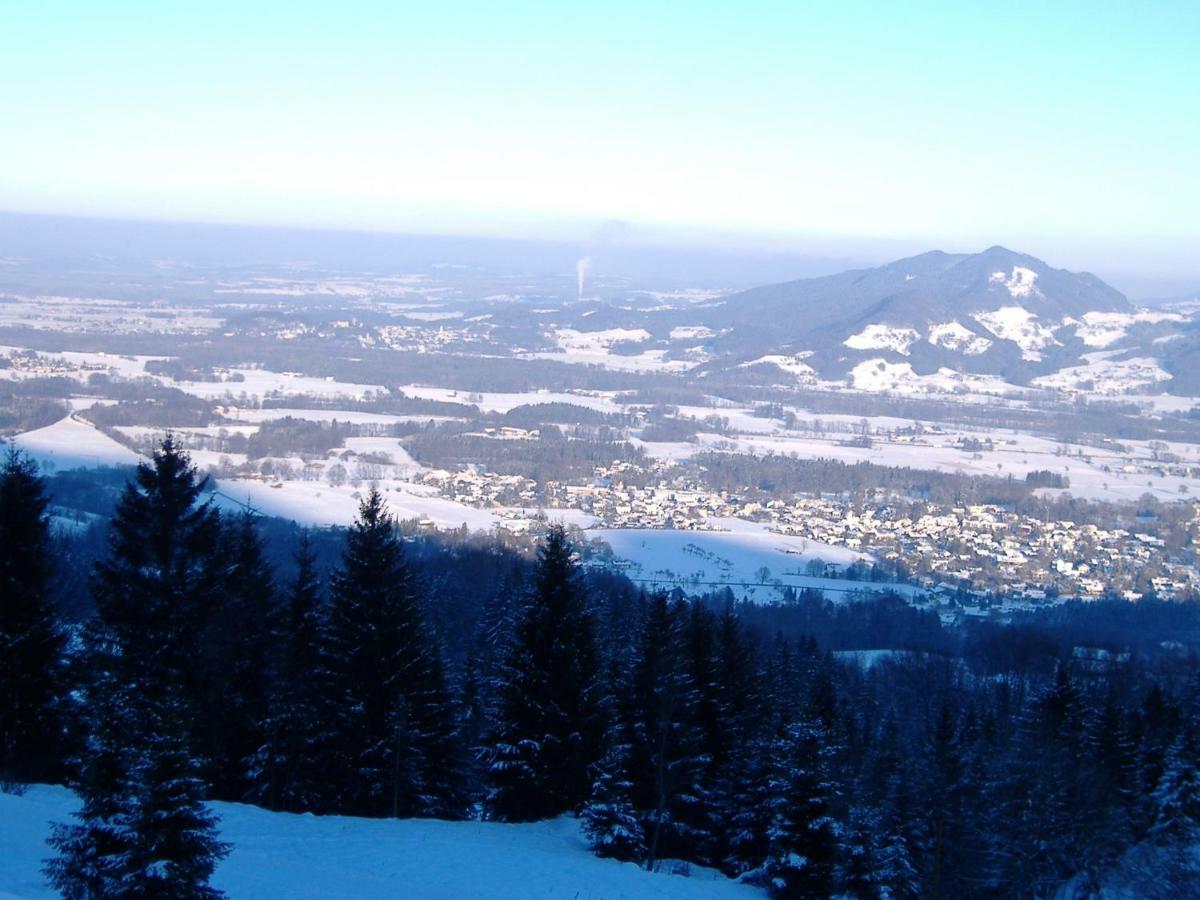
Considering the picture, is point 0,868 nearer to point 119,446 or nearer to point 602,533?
point 602,533

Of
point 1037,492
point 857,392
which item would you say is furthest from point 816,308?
point 1037,492

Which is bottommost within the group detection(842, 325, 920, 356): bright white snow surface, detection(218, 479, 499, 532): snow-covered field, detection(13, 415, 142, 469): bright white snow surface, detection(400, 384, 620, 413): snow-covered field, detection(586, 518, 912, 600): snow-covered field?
detection(586, 518, 912, 600): snow-covered field

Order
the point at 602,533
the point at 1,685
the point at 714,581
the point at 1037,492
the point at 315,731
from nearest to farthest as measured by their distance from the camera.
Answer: the point at 1,685 < the point at 315,731 < the point at 714,581 < the point at 602,533 < the point at 1037,492

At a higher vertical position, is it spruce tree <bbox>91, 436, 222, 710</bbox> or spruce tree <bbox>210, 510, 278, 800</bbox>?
spruce tree <bbox>91, 436, 222, 710</bbox>

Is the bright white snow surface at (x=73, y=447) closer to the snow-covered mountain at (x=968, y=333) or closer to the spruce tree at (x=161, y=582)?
the spruce tree at (x=161, y=582)

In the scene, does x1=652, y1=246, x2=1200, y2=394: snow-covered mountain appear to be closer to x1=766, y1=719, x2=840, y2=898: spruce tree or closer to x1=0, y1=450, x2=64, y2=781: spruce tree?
x1=766, y1=719, x2=840, y2=898: spruce tree

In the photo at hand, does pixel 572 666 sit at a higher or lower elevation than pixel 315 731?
higher

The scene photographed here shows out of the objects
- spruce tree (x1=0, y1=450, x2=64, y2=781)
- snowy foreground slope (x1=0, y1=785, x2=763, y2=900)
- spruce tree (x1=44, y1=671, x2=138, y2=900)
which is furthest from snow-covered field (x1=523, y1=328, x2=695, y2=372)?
spruce tree (x1=44, y1=671, x2=138, y2=900)
